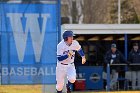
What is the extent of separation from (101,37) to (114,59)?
2.98 m

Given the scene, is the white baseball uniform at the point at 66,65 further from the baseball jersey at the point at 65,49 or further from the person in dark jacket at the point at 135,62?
the person in dark jacket at the point at 135,62

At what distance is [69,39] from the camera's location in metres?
13.3

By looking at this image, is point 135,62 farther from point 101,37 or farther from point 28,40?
point 28,40

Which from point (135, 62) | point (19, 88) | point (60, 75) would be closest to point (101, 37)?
point (135, 62)

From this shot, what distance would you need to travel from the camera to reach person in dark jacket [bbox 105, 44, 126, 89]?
19.6 metres

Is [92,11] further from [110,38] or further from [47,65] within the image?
[47,65]

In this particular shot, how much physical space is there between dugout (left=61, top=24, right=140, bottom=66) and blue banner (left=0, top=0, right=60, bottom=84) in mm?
4429

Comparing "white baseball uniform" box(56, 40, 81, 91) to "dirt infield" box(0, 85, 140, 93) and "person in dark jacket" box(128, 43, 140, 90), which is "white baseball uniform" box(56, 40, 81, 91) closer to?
"dirt infield" box(0, 85, 140, 93)

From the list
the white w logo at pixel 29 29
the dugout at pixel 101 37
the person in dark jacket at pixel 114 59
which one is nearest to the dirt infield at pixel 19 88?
the white w logo at pixel 29 29

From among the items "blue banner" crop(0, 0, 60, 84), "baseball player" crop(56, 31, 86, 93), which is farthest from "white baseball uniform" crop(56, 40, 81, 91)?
"blue banner" crop(0, 0, 60, 84)

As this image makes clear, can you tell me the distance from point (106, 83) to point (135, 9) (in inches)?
1088

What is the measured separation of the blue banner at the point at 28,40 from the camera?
629 inches

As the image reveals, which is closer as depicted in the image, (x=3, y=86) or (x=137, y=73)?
(x=3, y=86)

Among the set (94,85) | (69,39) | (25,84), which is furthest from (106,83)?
(69,39)
